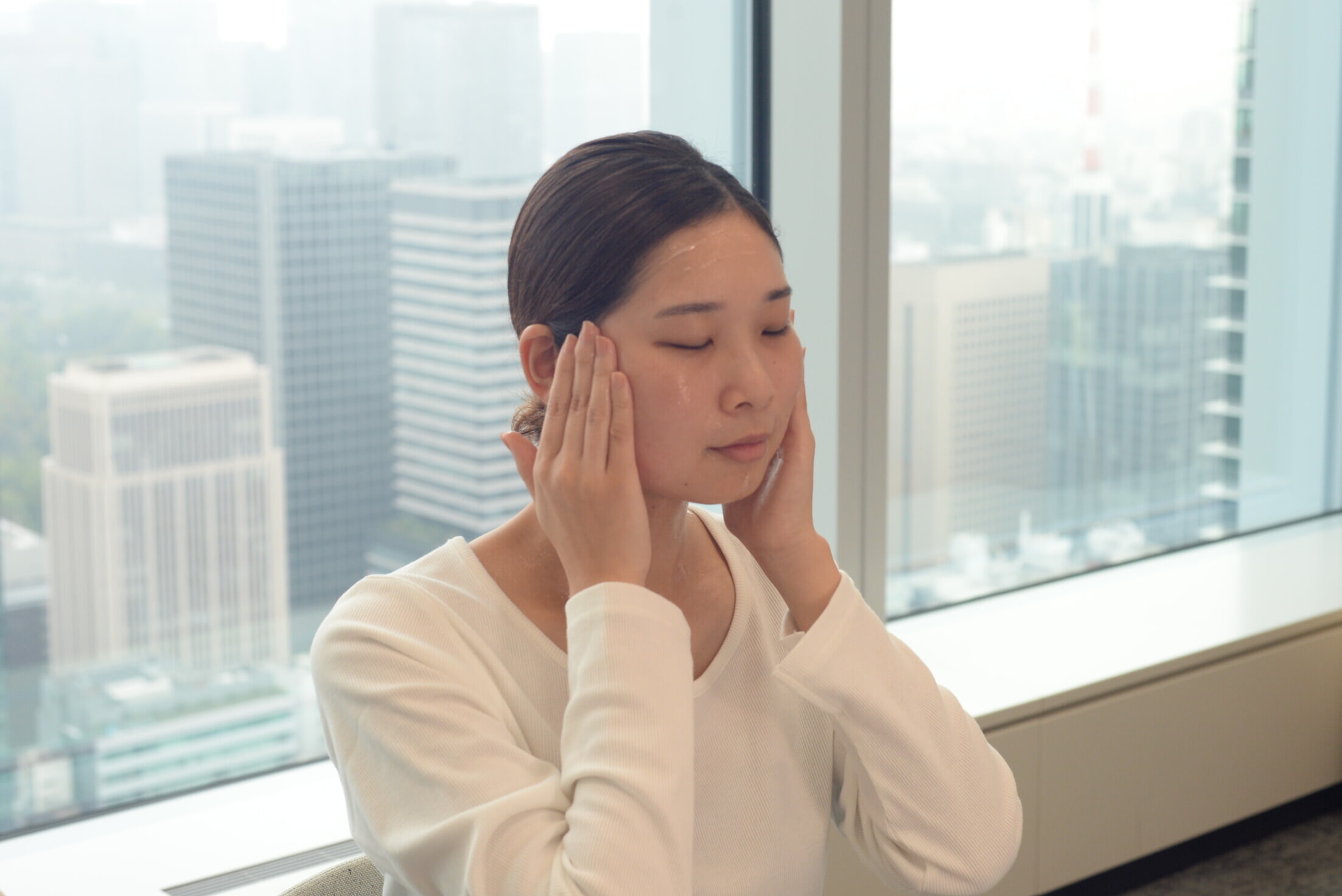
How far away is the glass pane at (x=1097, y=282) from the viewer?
2498 millimetres

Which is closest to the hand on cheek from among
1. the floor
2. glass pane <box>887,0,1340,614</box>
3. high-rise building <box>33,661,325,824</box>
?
high-rise building <box>33,661,325,824</box>

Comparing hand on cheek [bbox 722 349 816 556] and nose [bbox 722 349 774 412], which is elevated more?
nose [bbox 722 349 774 412]

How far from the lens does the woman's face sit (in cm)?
108

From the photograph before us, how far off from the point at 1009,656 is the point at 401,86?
143cm

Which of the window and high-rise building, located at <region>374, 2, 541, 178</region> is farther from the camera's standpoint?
high-rise building, located at <region>374, 2, 541, 178</region>

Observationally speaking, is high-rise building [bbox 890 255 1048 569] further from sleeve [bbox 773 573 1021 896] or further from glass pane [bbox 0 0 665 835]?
sleeve [bbox 773 573 1021 896]

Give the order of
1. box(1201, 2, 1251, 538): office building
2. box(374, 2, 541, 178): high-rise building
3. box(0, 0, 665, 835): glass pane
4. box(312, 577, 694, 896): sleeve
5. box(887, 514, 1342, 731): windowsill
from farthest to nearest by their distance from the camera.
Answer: box(1201, 2, 1251, 538): office building
box(887, 514, 1342, 731): windowsill
box(374, 2, 541, 178): high-rise building
box(0, 0, 665, 835): glass pane
box(312, 577, 694, 896): sleeve

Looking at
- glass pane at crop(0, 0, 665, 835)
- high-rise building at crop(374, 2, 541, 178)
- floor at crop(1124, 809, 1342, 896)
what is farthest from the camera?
floor at crop(1124, 809, 1342, 896)

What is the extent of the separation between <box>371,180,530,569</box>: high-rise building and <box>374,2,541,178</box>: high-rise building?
0.17 ft

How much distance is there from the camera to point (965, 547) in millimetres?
2719

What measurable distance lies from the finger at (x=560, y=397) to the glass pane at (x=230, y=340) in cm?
85

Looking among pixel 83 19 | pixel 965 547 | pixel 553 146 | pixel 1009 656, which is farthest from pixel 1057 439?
pixel 83 19

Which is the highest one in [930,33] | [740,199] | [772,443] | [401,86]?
[930,33]

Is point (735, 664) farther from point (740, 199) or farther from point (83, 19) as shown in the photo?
point (83, 19)
